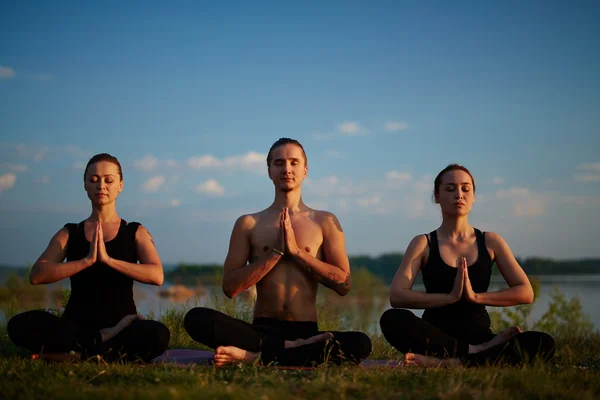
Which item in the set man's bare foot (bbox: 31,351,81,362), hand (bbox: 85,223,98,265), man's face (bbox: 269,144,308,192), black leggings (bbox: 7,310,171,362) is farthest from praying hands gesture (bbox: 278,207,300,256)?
man's bare foot (bbox: 31,351,81,362)

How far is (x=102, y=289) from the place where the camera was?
5.32m

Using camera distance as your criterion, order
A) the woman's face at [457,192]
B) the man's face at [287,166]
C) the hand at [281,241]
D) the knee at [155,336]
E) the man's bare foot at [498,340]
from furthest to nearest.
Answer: the man's face at [287,166] → the woman's face at [457,192] → the hand at [281,241] → the man's bare foot at [498,340] → the knee at [155,336]

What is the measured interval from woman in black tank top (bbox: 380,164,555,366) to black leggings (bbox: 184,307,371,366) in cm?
38

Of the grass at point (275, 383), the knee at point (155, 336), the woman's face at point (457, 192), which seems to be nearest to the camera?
the grass at point (275, 383)

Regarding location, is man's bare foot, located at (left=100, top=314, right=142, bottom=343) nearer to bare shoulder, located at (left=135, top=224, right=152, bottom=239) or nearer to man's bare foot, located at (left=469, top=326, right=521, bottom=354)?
bare shoulder, located at (left=135, top=224, right=152, bottom=239)

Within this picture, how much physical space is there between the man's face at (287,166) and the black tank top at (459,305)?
58.1 inches

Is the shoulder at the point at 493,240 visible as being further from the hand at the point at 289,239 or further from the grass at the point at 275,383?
the hand at the point at 289,239

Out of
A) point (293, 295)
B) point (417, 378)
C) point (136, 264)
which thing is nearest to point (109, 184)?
point (136, 264)

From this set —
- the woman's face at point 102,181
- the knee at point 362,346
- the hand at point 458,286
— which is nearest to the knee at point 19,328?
the woman's face at point 102,181

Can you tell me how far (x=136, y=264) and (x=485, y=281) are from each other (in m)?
3.25

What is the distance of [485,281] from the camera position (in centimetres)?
534

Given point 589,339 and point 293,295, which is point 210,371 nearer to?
point 293,295

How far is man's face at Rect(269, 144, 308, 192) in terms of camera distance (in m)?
5.57

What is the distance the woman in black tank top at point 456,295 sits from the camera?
16.4 ft
